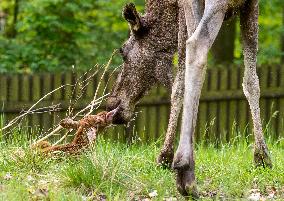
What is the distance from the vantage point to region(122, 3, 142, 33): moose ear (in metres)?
6.80

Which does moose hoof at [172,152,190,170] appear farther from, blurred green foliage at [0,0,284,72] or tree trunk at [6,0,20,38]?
tree trunk at [6,0,20,38]

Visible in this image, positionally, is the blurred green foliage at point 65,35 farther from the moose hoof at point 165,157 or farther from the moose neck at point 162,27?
the moose hoof at point 165,157

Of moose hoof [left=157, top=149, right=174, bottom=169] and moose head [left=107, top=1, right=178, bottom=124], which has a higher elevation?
moose head [left=107, top=1, right=178, bottom=124]

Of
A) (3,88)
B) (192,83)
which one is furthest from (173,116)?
(3,88)

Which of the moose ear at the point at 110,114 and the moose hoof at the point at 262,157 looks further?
the moose ear at the point at 110,114

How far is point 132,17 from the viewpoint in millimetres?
6934

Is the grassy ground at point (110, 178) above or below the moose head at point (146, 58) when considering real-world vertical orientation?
below

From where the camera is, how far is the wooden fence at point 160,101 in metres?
11.2

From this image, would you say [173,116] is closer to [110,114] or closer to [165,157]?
[165,157]

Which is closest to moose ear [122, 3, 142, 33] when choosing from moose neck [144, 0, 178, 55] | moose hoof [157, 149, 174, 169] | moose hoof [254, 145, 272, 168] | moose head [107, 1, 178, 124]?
moose head [107, 1, 178, 124]

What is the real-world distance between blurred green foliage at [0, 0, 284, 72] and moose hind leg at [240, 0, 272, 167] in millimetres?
6139

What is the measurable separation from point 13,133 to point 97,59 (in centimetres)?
650

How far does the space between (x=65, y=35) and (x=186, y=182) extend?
959 centimetres

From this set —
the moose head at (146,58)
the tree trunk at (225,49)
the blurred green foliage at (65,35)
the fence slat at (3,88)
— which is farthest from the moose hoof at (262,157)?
the tree trunk at (225,49)
